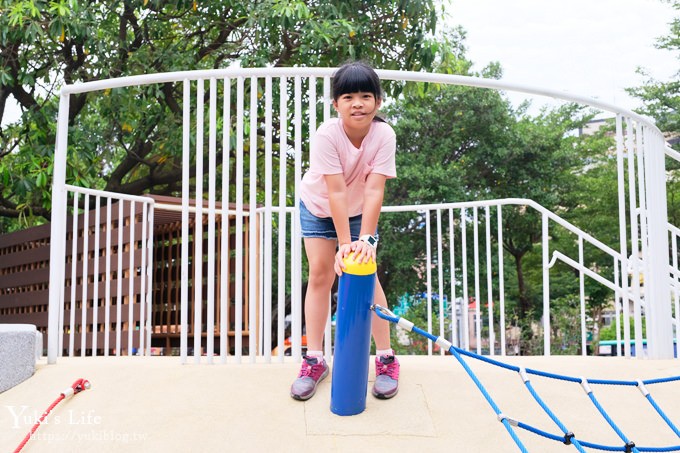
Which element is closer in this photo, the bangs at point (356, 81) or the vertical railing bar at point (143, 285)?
the bangs at point (356, 81)

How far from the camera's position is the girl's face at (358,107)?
85.7 inches

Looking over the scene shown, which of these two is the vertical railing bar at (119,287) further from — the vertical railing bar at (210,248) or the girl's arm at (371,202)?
the girl's arm at (371,202)

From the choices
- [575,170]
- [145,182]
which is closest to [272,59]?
[145,182]

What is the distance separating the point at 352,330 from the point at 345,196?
0.43m

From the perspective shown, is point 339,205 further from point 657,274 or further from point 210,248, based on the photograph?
point 657,274

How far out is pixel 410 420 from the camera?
2.09 m

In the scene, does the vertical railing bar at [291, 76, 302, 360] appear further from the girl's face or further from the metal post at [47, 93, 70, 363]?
the metal post at [47, 93, 70, 363]

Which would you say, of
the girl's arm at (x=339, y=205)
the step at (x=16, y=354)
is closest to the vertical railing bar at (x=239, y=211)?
the girl's arm at (x=339, y=205)

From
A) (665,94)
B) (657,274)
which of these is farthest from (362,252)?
(665,94)

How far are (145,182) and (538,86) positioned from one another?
6.56m

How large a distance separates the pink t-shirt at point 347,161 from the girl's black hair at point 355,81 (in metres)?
0.12

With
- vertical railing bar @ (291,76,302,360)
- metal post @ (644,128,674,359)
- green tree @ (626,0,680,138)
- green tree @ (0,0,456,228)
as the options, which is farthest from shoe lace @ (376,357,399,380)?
green tree @ (626,0,680,138)

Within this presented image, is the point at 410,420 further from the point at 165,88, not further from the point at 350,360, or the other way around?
the point at 165,88

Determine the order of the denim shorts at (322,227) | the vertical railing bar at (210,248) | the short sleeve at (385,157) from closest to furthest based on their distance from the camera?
the short sleeve at (385,157) < the denim shorts at (322,227) < the vertical railing bar at (210,248)
